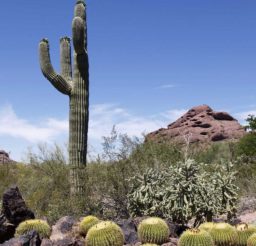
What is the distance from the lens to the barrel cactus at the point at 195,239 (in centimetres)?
643

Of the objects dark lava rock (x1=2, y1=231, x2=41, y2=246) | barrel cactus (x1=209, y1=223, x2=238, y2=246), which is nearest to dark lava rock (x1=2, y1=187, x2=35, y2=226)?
dark lava rock (x1=2, y1=231, x2=41, y2=246)

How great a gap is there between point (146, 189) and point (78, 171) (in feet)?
13.7

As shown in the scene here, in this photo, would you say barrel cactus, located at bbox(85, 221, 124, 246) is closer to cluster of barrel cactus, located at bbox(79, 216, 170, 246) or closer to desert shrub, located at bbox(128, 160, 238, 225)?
cluster of barrel cactus, located at bbox(79, 216, 170, 246)

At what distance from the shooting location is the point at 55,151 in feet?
61.1

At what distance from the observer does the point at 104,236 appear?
6730 mm

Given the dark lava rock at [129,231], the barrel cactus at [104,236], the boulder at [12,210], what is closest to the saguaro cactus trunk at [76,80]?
the boulder at [12,210]

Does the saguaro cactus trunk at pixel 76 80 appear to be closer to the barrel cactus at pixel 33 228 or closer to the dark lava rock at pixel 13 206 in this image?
the dark lava rock at pixel 13 206

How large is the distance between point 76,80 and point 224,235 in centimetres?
882

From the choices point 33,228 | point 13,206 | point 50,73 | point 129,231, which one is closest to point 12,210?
point 13,206

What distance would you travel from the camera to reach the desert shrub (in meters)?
8.55

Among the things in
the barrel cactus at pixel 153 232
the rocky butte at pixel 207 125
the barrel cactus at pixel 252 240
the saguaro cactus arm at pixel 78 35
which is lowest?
the barrel cactus at pixel 252 240

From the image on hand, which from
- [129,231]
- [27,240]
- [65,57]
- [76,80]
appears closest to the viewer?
[27,240]

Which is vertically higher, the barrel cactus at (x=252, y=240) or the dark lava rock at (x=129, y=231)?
the dark lava rock at (x=129, y=231)

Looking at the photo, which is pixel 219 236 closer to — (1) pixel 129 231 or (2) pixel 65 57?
(1) pixel 129 231
